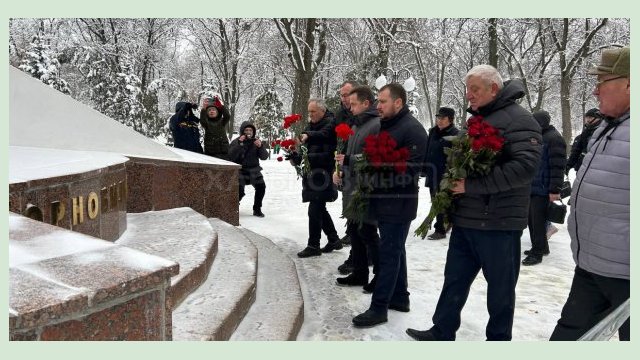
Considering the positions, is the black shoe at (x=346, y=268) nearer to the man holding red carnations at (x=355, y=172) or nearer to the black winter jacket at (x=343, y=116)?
the man holding red carnations at (x=355, y=172)

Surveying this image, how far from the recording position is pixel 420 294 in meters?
4.39

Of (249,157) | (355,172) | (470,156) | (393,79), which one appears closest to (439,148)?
(355,172)

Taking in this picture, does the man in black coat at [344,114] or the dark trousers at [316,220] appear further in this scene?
the dark trousers at [316,220]

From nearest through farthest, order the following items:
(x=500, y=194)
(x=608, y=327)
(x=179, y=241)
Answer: (x=608, y=327) → (x=500, y=194) → (x=179, y=241)

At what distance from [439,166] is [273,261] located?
9.59 ft

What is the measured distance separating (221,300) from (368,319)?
108cm

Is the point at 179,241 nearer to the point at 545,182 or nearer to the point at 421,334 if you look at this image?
the point at 421,334

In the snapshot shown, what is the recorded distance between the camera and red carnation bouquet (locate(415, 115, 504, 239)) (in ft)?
8.98

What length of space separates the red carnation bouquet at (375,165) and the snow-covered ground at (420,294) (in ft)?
2.71

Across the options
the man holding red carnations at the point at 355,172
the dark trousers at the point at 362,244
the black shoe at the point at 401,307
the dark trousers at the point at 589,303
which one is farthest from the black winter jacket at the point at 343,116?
the dark trousers at the point at 589,303

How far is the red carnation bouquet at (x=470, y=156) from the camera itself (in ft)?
8.98

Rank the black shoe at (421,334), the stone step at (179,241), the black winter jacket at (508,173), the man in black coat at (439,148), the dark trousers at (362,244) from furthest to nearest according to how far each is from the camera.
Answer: the man in black coat at (439,148) → the dark trousers at (362,244) → the stone step at (179,241) → the black shoe at (421,334) → the black winter jacket at (508,173)

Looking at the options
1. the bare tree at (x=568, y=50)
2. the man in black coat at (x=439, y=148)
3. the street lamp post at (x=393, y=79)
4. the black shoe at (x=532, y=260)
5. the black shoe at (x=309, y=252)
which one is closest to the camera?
the black shoe at (x=532, y=260)

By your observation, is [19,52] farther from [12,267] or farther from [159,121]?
[12,267]
